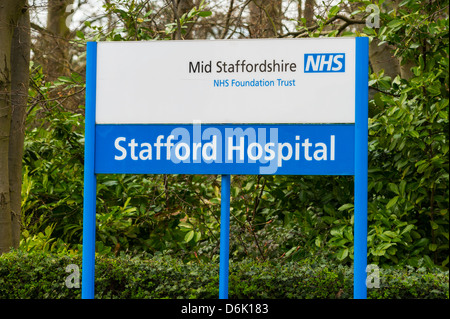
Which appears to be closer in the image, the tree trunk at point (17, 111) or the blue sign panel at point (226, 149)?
the blue sign panel at point (226, 149)

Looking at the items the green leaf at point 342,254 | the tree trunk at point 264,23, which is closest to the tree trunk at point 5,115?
the tree trunk at point 264,23

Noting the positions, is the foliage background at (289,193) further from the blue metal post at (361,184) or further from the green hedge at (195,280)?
the blue metal post at (361,184)

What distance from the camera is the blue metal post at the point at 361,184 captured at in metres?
3.75

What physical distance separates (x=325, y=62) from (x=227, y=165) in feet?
2.95

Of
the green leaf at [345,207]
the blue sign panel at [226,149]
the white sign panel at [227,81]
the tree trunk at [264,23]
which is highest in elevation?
the tree trunk at [264,23]

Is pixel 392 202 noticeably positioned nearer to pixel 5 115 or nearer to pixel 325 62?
pixel 325 62

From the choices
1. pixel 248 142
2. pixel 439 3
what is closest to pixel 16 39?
pixel 248 142

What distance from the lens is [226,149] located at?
3.91 metres

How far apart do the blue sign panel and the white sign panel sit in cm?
6

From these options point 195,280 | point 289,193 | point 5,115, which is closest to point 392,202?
point 289,193

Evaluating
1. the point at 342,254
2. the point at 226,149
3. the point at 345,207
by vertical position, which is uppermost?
the point at 226,149

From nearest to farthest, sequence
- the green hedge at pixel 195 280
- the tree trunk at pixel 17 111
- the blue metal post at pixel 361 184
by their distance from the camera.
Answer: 1. the blue metal post at pixel 361 184
2. the green hedge at pixel 195 280
3. the tree trunk at pixel 17 111

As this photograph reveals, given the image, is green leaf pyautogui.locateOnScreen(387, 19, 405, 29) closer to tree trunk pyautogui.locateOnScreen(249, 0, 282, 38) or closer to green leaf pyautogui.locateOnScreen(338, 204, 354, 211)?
green leaf pyautogui.locateOnScreen(338, 204, 354, 211)
